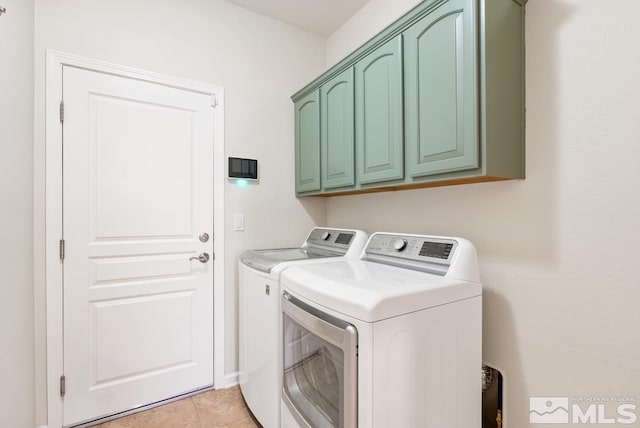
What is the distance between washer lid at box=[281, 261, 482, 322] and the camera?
954 millimetres

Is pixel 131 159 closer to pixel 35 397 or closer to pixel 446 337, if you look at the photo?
pixel 35 397

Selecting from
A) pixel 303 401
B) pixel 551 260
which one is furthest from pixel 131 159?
pixel 551 260

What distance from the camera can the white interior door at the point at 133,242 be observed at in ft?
5.58

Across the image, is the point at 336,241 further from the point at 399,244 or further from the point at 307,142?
the point at 307,142

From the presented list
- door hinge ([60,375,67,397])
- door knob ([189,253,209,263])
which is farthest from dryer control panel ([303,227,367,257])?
door hinge ([60,375,67,397])

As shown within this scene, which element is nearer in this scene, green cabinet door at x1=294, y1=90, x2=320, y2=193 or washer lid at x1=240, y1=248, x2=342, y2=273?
washer lid at x1=240, y1=248, x2=342, y2=273

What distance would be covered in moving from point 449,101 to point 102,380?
2.41 meters

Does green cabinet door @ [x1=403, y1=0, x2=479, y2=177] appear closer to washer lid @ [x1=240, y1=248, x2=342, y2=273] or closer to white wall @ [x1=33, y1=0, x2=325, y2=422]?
washer lid @ [x1=240, y1=248, x2=342, y2=273]

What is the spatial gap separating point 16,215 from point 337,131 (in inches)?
69.3

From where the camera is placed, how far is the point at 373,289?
3.36ft

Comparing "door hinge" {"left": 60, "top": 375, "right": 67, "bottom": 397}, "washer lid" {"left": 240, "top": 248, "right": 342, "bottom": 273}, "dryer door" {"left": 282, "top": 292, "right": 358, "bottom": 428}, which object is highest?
"washer lid" {"left": 240, "top": 248, "right": 342, "bottom": 273}

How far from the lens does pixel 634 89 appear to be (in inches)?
40.6

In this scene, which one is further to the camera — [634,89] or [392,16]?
[392,16]

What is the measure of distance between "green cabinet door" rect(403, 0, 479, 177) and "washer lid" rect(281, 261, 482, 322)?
0.49m
